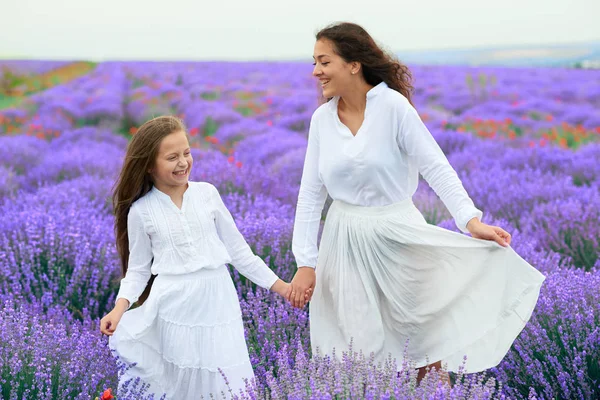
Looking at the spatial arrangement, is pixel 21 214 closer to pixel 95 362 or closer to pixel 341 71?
pixel 95 362

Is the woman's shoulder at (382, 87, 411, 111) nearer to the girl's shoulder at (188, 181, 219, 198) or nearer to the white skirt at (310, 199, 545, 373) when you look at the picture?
the white skirt at (310, 199, 545, 373)

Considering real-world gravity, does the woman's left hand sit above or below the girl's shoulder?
below

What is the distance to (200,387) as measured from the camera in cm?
241

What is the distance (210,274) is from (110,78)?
10744mm

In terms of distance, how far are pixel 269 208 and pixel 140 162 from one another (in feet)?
6.34

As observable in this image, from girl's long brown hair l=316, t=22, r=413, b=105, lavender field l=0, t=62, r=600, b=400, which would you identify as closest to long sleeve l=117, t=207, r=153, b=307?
lavender field l=0, t=62, r=600, b=400

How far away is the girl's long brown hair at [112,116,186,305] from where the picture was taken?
7.93 feet

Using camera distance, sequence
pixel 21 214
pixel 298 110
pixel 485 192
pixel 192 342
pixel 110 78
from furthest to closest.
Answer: pixel 110 78, pixel 298 110, pixel 485 192, pixel 21 214, pixel 192 342

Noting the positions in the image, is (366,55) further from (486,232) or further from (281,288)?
(281,288)

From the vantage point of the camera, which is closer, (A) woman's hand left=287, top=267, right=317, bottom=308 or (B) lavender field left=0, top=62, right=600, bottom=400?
(B) lavender field left=0, top=62, right=600, bottom=400

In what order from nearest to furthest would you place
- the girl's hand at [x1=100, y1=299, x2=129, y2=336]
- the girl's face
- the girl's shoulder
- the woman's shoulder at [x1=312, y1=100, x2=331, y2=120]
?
the girl's hand at [x1=100, y1=299, x2=129, y2=336], the girl's face, the girl's shoulder, the woman's shoulder at [x1=312, y1=100, x2=331, y2=120]

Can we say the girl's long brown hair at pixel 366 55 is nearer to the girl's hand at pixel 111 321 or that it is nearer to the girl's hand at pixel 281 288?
the girl's hand at pixel 281 288

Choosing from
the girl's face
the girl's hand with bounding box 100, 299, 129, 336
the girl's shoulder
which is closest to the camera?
the girl's hand with bounding box 100, 299, 129, 336

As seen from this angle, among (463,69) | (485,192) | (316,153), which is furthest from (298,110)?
(316,153)
